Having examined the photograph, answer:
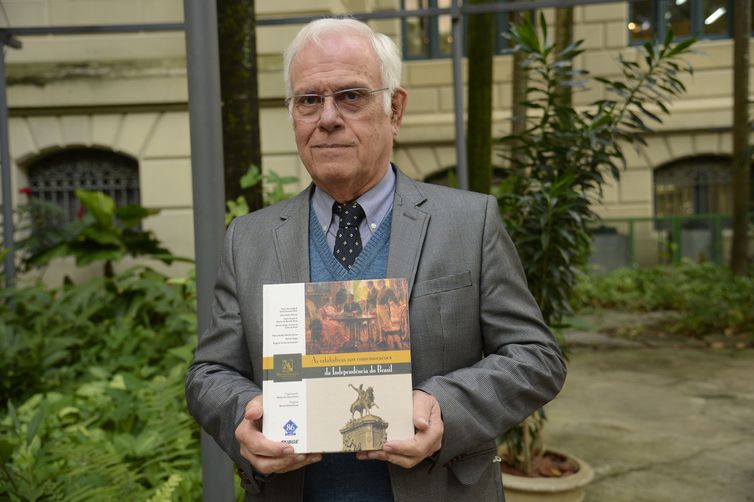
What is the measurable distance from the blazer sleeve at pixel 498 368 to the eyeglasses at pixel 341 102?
42 cm

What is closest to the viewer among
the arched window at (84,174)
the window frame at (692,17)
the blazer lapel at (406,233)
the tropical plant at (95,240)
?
the blazer lapel at (406,233)

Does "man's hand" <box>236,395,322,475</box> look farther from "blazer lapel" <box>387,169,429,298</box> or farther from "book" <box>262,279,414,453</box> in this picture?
"blazer lapel" <box>387,169,429,298</box>

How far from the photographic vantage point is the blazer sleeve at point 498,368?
1691 millimetres

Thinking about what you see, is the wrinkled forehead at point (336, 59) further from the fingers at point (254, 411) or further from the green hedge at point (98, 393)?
the green hedge at point (98, 393)

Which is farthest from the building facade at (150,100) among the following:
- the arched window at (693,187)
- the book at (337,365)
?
the book at (337,365)

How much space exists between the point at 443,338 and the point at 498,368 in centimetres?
15

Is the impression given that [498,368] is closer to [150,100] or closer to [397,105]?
[397,105]

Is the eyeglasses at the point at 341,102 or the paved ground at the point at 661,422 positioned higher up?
the eyeglasses at the point at 341,102

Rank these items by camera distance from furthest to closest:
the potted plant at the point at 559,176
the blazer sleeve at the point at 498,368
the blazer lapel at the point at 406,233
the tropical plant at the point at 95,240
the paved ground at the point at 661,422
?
the tropical plant at the point at 95,240 < the paved ground at the point at 661,422 < the potted plant at the point at 559,176 < the blazer lapel at the point at 406,233 < the blazer sleeve at the point at 498,368

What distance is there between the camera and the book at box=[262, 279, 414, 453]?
5.16 feet

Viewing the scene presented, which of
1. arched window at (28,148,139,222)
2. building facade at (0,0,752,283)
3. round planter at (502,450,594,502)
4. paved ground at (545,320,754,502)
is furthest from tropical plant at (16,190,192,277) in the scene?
arched window at (28,148,139,222)

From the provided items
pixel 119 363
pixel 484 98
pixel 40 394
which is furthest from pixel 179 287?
pixel 484 98

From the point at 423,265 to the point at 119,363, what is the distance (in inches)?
149

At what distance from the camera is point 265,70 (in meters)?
9.65
